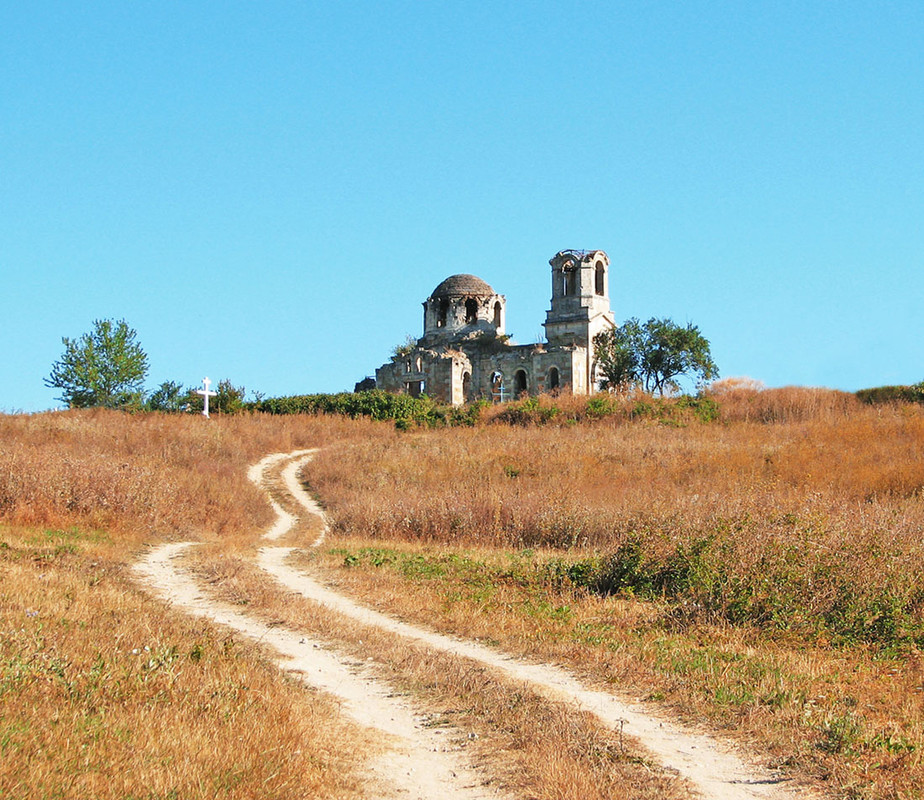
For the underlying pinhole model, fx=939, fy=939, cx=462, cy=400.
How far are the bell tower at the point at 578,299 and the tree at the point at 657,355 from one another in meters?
1.91

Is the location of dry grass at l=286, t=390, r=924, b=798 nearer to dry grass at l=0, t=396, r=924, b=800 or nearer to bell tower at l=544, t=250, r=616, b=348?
dry grass at l=0, t=396, r=924, b=800

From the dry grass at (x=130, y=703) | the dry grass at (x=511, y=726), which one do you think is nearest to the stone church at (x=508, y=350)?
the dry grass at (x=130, y=703)

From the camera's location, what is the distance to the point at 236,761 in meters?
5.60

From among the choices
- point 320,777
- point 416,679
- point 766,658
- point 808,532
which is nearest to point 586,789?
point 320,777

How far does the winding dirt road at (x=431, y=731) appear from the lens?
5879 mm

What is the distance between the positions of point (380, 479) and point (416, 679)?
15.3 m

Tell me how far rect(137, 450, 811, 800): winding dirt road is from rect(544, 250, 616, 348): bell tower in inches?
1513

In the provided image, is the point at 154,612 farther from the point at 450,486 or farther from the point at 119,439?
the point at 119,439

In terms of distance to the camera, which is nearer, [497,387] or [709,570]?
[709,570]

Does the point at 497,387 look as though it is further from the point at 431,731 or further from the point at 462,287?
the point at 431,731

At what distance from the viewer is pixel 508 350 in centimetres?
5109

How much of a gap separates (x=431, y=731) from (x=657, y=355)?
1647 inches

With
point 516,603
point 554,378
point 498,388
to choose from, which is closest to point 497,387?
point 498,388

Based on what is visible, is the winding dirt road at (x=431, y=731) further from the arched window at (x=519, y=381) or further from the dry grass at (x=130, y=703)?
the arched window at (x=519, y=381)
